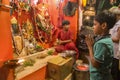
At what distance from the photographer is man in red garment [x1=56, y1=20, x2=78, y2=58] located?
12.2 ft

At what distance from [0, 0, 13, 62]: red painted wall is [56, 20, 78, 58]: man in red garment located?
2024 mm

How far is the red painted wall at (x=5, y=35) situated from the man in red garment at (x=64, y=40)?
6.64 feet

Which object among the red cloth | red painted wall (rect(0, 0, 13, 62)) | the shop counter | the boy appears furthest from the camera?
the red cloth

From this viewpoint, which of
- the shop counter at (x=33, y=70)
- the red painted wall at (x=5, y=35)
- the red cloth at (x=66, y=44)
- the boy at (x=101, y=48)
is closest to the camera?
the boy at (x=101, y=48)

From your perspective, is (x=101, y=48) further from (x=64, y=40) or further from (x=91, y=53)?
(x=64, y=40)

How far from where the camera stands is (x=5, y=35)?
1678 mm

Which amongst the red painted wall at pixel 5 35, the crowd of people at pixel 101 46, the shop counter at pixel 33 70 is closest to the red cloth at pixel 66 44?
the shop counter at pixel 33 70

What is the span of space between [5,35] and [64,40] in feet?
7.44

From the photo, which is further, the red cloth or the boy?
the red cloth

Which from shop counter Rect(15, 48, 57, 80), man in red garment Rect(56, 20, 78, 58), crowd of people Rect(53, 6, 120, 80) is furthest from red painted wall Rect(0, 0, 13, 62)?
man in red garment Rect(56, 20, 78, 58)

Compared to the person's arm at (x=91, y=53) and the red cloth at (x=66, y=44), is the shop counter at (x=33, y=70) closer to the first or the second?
the red cloth at (x=66, y=44)

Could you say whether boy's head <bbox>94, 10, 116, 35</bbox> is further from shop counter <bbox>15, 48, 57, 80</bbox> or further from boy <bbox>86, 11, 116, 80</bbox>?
shop counter <bbox>15, 48, 57, 80</bbox>

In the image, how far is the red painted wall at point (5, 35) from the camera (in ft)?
5.34

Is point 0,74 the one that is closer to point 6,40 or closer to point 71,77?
point 6,40
